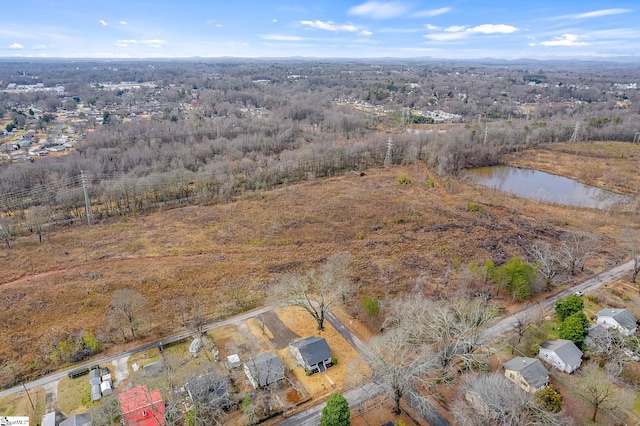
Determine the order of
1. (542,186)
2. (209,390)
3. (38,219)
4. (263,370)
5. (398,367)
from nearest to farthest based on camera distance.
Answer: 1. (398,367)
2. (209,390)
3. (263,370)
4. (38,219)
5. (542,186)

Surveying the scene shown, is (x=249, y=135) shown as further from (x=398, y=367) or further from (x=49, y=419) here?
(x=398, y=367)

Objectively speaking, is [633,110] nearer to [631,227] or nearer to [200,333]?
[631,227]

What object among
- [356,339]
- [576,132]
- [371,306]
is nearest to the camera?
[356,339]

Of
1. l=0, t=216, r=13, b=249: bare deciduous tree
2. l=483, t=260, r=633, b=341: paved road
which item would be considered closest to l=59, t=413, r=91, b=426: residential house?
l=483, t=260, r=633, b=341: paved road

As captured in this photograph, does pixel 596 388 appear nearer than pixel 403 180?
Yes

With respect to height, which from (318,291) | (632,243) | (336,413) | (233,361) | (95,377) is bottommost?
(95,377)

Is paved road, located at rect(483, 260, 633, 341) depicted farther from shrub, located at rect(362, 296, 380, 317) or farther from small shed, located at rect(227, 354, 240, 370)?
Answer: small shed, located at rect(227, 354, 240, 370)

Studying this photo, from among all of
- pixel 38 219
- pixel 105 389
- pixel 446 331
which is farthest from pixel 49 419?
pixel 38 219

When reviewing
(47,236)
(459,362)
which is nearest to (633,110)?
(459,362)
